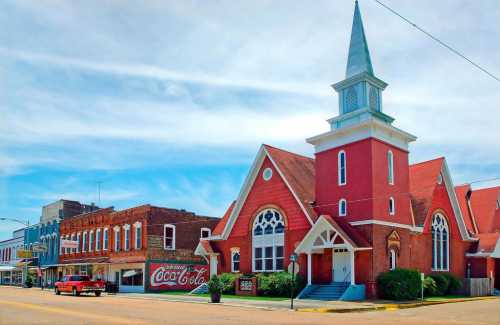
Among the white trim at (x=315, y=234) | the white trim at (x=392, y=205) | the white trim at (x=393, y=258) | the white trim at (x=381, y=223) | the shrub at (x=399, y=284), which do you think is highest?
the white trim at (x=392, y=205)

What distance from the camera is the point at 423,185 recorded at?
39.2 meters

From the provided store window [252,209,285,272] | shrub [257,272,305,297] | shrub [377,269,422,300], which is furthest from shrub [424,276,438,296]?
store window [252,209,285,272]

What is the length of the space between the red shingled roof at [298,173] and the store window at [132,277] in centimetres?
1670

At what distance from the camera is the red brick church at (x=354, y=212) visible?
32.7 metres

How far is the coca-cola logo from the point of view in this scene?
46312mm

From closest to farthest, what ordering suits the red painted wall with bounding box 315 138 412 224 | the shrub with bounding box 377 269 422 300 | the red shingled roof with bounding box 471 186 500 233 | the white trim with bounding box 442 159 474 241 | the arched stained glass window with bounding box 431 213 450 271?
the shrub with bounding box 377 269 422 300 → the red painted wall with bounding box 315 138 412 224 → the arched stained glass window with bounding box 431 213 450 271 → the white trim with bounding box 442 159 474 241 → the red shingled roof with bounding box 471 186 500 233

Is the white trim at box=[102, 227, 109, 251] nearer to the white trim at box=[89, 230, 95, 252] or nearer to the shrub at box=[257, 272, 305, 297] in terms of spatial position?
the white trim at box=[89, 230, 95, 252]

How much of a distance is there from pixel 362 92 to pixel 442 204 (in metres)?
11.0

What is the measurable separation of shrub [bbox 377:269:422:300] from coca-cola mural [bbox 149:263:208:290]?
849 inches

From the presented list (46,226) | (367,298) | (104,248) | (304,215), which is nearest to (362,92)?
(304,215)

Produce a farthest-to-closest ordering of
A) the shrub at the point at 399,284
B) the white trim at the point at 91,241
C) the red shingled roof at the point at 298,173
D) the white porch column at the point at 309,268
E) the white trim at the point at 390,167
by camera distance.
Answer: the white trim at the point at 91,241 < the red shingled roof at the point at 298,173 < the white trim at the point at 390,167 < the white porch column at the point at 309,268 < the shrub at the point at 399,284

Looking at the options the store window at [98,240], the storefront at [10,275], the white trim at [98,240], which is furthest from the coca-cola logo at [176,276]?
the storefront at [10,275]

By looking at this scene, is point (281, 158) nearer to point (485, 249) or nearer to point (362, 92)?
point (362, 92)

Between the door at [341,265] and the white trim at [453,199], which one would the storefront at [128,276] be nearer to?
the door at [341,265]
